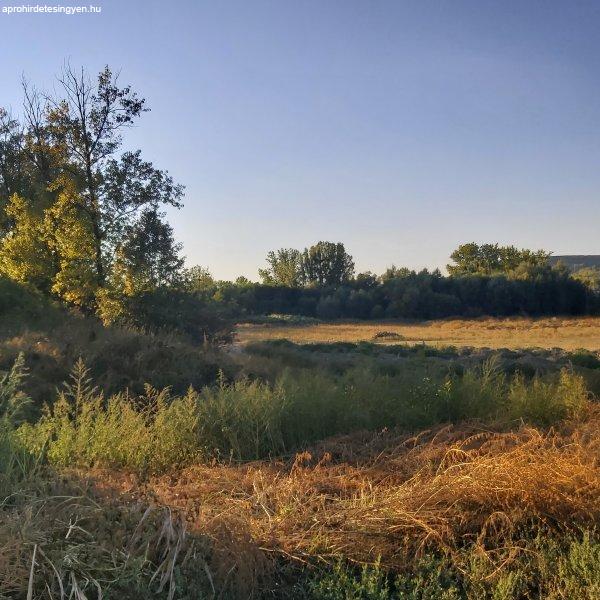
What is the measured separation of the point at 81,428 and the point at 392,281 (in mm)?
68952

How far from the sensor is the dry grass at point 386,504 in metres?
4.75

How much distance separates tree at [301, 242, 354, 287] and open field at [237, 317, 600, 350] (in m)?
44.6

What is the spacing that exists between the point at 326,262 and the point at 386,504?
356 ft

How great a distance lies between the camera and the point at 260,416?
875 cm

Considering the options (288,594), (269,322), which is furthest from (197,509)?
→ (269,322)

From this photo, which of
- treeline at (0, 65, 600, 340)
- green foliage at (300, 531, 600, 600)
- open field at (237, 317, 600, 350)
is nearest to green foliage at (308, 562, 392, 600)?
green foliage at (300, 531, 600, 600)

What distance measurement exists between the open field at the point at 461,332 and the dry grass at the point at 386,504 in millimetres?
30656

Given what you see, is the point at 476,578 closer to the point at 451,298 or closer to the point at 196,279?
the point at 196,279

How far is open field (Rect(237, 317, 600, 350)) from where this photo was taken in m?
41.3

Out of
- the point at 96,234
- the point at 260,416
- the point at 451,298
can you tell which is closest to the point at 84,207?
the point at 96,234

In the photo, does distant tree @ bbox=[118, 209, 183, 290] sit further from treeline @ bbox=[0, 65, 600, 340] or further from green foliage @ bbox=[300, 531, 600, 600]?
green foliage @ bbox=[300, 531, 600, 600]

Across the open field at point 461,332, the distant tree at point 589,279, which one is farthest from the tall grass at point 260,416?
the distant tree at point 589,279

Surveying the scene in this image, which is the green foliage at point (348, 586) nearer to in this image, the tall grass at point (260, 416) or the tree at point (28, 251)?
the tall grass at point (260, 416)

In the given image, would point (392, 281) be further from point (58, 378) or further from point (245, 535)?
point (245, 535)
